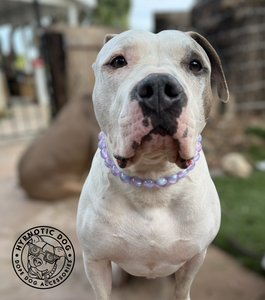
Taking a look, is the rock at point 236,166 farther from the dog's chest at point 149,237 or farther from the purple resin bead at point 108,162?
the purple resin bead at point 108,162

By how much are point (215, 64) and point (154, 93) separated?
0.99 feet

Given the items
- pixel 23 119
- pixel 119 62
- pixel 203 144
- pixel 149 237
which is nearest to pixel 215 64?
pixel 119 62

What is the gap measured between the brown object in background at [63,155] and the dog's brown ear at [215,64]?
175 cm

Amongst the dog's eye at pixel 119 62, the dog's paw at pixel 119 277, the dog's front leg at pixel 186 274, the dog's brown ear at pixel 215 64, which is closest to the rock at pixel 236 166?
the dog's paw at pixel 119 277

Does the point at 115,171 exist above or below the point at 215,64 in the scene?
below

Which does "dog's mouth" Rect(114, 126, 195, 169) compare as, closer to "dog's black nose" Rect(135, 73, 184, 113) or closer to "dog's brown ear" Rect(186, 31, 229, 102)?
"dog's black nose" Rect(135, 73, 184, 113)

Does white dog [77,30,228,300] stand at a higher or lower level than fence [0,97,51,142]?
higher

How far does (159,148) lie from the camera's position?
68cm

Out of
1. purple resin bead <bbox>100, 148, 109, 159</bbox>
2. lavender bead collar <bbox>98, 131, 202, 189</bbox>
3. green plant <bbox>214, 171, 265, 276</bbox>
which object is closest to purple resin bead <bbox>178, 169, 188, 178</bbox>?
lavender bead collar <bbox>98, 131, 202, 189</bbox>

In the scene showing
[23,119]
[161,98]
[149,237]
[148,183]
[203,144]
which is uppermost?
[161,98]

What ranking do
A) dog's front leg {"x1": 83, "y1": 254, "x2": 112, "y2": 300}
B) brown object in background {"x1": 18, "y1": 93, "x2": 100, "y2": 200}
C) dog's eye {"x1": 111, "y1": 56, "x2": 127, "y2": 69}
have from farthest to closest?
brown object in background {"x1": 18, "y1": 93, "x2": 100, "y2": 200}
dog's front leg {"x1": 83, "y1": 254, "x2": 112, "y2": 300}
dog's eye {"x1": 111, "y1": 56, "x2": 127, "y2": 69}

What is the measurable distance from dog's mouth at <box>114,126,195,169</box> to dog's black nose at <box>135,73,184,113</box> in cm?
6

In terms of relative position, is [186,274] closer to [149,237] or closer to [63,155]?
[149,237]

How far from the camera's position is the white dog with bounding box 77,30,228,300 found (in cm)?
64
